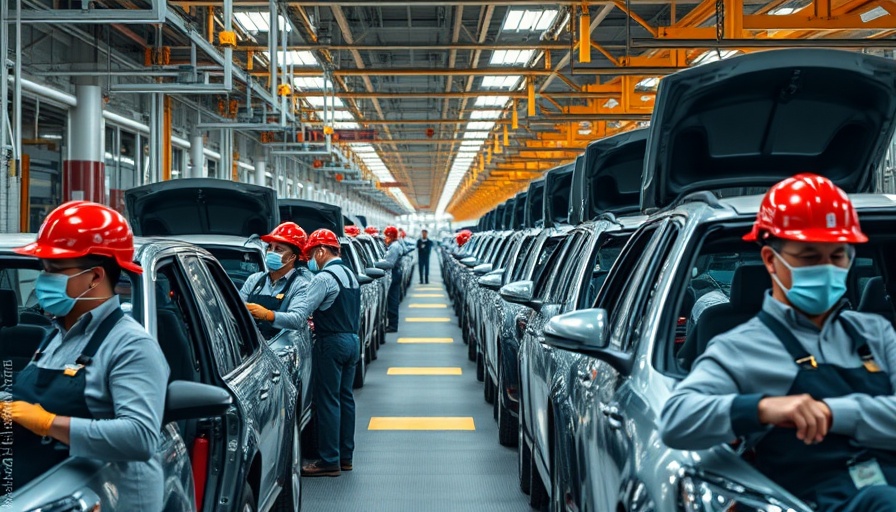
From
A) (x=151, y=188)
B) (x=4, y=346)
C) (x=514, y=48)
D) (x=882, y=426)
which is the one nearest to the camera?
(x=882, y=426)

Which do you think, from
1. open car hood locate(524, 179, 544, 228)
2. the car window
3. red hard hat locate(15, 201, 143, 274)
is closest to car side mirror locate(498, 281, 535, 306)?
the car window

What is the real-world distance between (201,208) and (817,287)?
7953 millimetres

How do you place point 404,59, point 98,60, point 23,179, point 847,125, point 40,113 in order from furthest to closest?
point 404,59, point 98,60, point 40,113, point 23,179, point 847,125

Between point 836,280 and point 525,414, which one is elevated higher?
point 836,280

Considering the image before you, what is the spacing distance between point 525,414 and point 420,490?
1.04m

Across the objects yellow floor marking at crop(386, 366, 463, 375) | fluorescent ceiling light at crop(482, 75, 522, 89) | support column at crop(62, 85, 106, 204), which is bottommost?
yellow floor marking at crop(386, 366, 463, 375)

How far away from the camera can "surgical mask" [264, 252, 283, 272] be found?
754 cm

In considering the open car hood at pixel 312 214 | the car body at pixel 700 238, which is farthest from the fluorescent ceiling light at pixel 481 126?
the car body at pixel 700 238

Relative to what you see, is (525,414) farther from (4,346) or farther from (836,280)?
(836,280)

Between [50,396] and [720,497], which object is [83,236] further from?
[720,497]

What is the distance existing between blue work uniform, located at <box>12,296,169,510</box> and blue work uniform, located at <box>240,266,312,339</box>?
12.2 ft

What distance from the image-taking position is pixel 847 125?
489 centimetres

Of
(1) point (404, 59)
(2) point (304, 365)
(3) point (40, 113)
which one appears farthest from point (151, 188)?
(1) point (404, 59)

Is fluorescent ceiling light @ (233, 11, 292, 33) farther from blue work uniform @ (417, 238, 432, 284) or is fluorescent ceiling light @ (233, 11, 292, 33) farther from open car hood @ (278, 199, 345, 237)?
blue work uniform @ (417, 238, 432, 284)
